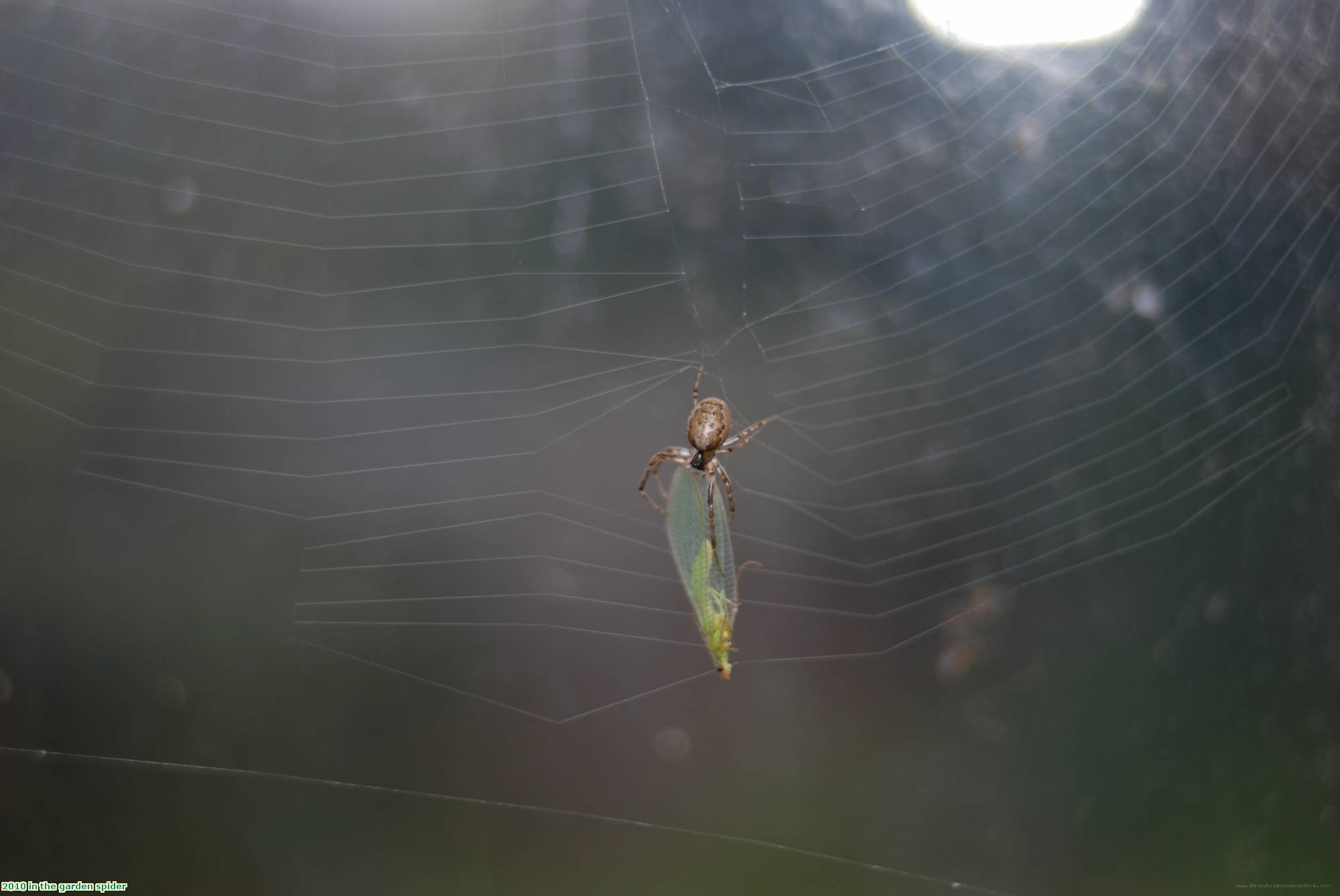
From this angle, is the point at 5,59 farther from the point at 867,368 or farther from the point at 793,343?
the point at 867,368

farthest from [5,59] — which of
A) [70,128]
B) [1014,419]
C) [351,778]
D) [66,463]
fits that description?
[1014,419]

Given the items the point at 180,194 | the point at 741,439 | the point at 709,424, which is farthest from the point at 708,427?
the point at 180,194

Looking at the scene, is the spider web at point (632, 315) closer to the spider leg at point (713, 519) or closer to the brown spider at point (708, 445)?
the brown spider at point (708, 445)

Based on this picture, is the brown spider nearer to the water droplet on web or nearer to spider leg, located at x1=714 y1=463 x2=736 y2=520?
spider leg, located at x1=714 y1=463 x2=736 y2=520

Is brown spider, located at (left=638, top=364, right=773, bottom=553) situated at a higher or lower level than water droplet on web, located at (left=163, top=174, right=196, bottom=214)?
lower

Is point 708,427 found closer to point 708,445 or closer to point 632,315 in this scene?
point 708,445

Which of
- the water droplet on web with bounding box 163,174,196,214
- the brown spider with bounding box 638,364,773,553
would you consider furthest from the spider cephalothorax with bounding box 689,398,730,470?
the water droplet on web with bounding box 163,174,196,214

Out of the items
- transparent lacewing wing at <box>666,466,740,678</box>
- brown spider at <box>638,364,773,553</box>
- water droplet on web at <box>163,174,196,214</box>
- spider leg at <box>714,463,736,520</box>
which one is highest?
water droplet on web at <box>163,174,196,214</box>
